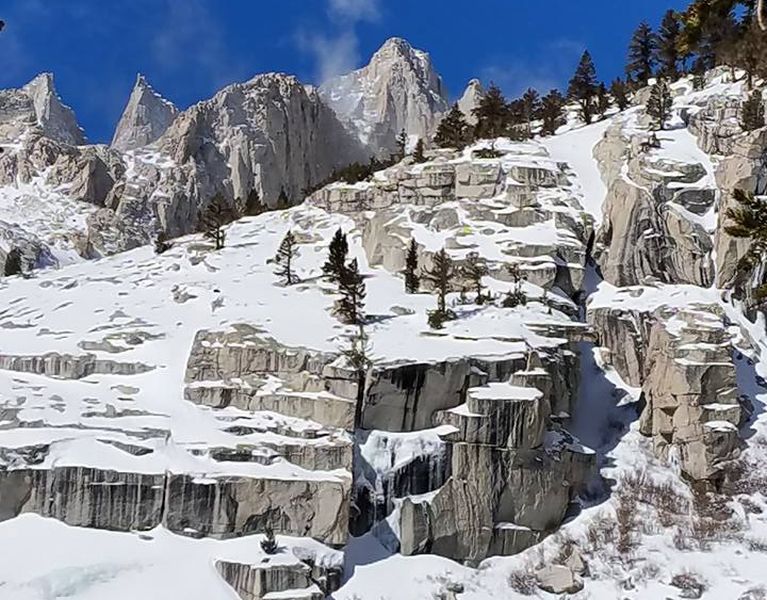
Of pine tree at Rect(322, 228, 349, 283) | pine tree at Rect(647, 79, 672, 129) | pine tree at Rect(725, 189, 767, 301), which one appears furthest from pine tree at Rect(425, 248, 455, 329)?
pine tree at Rect(725, 189, 767, 301)

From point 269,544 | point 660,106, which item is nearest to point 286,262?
point 269,544

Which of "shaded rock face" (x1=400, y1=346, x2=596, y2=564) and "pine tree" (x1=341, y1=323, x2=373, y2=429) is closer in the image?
"shaded rock face" (x1=400, y1=346, x2=596, y2=564)

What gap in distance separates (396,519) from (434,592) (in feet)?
9.81

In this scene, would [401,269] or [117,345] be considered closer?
[117,345]

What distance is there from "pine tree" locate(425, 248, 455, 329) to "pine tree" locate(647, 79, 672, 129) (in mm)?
23642

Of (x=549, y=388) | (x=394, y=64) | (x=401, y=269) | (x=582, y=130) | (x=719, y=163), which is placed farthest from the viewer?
(x=394, y=64)

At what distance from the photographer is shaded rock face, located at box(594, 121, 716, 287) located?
4109 cm

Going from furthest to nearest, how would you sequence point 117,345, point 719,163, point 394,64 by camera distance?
point 394,64
point 719,163
point 117,345

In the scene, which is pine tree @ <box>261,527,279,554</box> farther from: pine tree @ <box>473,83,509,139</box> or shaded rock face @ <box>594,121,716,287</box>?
pine tree @ <box>473,83,509,139</box>

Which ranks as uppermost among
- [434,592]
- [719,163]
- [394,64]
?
[394,64]

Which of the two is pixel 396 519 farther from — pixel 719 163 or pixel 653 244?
pixel 719 163

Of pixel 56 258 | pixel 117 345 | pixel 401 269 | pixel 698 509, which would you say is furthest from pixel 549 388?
pixel 56 258

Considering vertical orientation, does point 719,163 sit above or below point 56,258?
above

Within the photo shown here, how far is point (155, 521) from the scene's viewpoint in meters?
23.1
